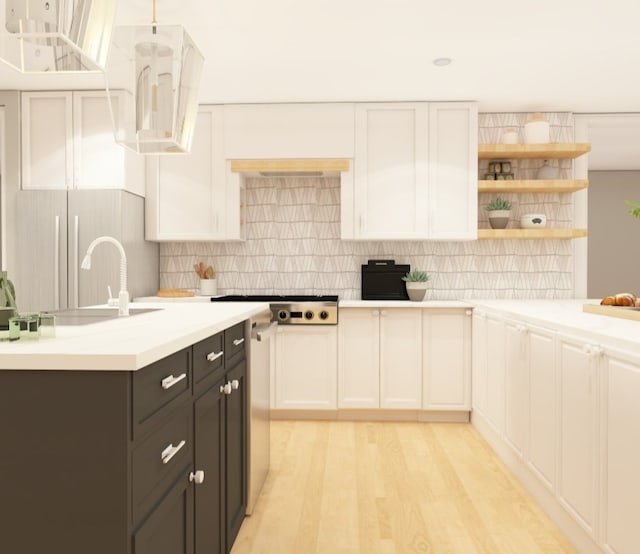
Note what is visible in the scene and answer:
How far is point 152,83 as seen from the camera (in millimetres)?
1988

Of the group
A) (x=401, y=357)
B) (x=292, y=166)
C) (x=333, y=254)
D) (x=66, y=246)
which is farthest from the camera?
(x=333, y=254)

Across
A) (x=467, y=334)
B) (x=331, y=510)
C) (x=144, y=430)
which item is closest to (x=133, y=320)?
(x=144, y=430)

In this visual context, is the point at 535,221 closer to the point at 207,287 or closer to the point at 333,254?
the point at 333,254

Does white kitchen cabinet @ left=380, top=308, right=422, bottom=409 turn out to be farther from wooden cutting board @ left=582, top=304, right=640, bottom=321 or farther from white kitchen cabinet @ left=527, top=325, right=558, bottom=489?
wooden cutting board @ left=582, top=304, right=640, bottom=321

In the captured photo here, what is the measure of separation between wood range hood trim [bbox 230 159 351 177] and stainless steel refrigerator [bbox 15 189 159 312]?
0.91m

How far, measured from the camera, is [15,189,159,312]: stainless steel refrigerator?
154 inches

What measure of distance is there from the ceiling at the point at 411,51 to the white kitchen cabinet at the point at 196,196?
37 cm

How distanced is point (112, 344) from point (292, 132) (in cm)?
320

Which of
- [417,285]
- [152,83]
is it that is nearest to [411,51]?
[417,285]

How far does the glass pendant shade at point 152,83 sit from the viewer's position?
193 centimetres

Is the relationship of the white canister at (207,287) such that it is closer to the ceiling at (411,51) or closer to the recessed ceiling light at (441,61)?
the ceiling at (411,51)

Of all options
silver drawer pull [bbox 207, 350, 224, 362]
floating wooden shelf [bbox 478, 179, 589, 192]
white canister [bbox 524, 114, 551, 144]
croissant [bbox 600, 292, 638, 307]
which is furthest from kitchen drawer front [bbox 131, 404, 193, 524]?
white canister [bbox 524, 114, 551, 144]

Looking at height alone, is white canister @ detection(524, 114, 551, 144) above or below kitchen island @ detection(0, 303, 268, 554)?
above

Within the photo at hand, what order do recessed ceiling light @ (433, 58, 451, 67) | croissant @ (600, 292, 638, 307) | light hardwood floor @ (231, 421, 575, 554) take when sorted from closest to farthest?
light hardwood floor @ (231, 421, 575, 554)
croissant @ (600, 292, 638, 307)
recessed ceiling light @ (433, 58, 451, 67)
